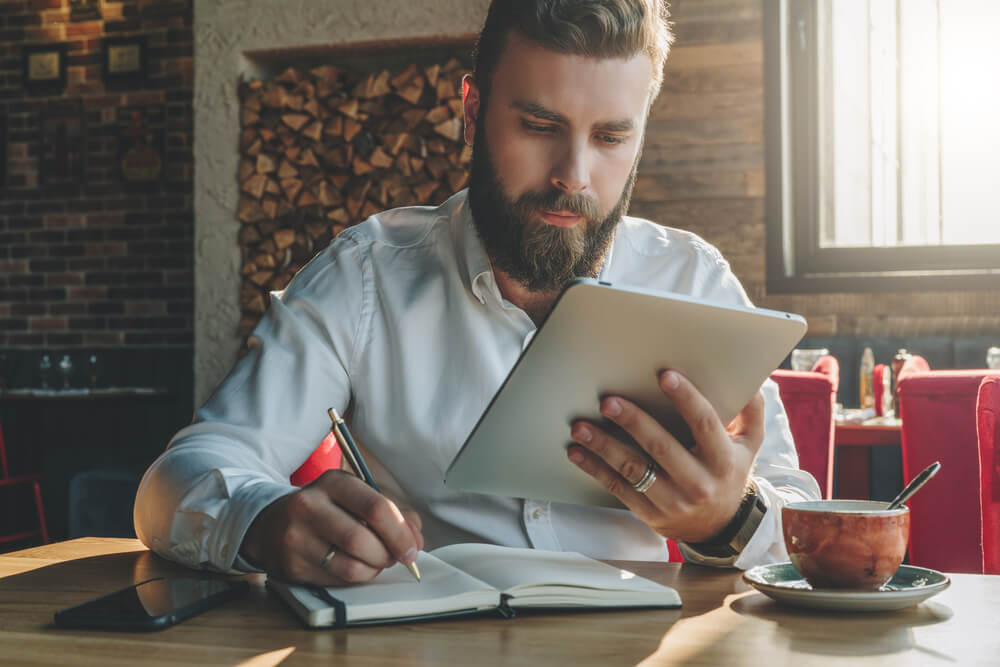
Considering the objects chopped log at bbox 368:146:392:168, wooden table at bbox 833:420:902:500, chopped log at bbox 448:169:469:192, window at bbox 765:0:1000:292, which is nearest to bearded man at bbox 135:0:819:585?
wooden table at bbox 833:420:902:500

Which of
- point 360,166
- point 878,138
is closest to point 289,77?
point 360,166

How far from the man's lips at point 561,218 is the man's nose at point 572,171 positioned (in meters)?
0.04

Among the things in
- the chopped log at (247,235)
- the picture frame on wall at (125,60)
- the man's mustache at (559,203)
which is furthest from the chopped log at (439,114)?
the man's mustache at (559,203)

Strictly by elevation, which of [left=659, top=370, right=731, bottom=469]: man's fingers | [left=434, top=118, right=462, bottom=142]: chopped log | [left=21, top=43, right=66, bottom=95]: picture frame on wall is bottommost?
[left=659, top=370, right=731, bottom=469]: man's fingers

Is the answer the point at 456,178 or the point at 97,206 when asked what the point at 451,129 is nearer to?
the point at 456,178

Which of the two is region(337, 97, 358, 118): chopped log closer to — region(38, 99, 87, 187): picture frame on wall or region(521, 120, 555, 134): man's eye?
region(38, 99, 87, 187): picture frame on wall

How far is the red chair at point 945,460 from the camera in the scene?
205cm

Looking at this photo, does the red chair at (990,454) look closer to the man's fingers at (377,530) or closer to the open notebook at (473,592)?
the open notebook at (473,592)

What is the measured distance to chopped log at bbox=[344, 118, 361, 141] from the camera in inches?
166

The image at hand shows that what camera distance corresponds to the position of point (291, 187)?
425cm

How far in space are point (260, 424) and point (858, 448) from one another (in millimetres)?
2274

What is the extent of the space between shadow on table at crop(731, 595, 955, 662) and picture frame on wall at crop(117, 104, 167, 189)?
4.71 metres

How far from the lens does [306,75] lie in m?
4.30

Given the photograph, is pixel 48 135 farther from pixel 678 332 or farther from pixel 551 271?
pixel 678 332
